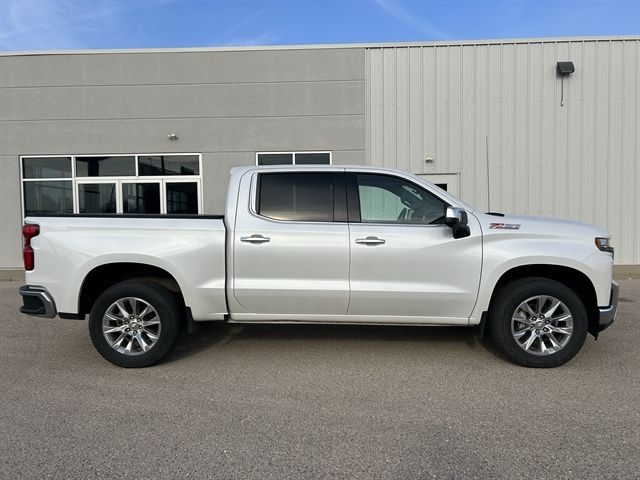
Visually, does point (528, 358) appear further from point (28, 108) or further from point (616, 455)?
point (28, 108)

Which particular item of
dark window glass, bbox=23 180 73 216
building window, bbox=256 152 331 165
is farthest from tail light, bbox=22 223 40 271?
A: dark window glass, bbox=23 180 73 216

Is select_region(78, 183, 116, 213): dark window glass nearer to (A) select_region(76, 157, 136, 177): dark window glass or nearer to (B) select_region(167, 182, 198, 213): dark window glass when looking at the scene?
(A) select_region(76, 157, 136, 177): dark window glass

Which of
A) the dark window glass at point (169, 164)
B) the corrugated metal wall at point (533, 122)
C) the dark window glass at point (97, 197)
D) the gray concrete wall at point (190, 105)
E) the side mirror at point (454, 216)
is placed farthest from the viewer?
the dark window glass at point (97, 197)

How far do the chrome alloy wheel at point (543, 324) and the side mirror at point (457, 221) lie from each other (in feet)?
2.86

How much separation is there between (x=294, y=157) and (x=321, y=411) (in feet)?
30.8

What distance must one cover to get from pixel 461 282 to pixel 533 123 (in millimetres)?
8941

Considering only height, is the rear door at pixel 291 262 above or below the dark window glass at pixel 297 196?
below

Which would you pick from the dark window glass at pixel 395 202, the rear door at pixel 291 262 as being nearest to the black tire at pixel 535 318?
the dark window glass at pixel 395 202

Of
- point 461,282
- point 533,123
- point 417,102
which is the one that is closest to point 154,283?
point 461,282

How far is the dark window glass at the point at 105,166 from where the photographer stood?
1251 centimetres

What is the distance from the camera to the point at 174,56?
482 inches

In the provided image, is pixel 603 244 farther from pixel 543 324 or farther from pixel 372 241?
pixel 372 241

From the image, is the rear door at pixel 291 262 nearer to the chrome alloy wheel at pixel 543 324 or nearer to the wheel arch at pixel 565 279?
the wheel arch at pixel 565 279

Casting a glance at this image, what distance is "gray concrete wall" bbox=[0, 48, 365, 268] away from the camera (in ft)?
39.9
